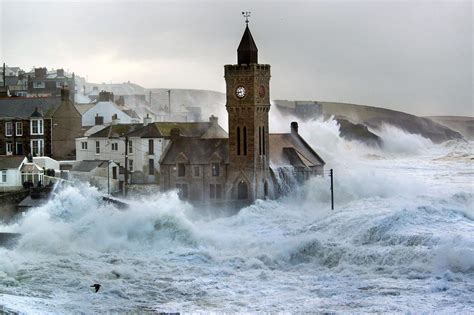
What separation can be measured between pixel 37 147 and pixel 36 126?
131 cm

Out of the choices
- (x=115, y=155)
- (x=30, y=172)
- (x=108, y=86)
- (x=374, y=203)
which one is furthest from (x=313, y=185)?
(x=108, y=86)

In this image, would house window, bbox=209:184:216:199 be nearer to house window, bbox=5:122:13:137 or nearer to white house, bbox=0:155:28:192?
white house, bbox=0:155:28:192

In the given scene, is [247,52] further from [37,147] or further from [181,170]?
[37,147]

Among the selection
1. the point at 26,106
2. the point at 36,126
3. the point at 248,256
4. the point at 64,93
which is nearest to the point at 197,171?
the point at 64,93

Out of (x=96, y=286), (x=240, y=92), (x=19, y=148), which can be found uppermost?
(x=240, y=92)

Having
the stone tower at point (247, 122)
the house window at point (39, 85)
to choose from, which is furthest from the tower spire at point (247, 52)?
the house window at point (39, 85)

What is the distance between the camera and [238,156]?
4347 centimetres

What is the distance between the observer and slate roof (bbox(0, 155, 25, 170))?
139 ft

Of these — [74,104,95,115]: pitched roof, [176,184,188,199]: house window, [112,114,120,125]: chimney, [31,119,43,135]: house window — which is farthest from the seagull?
[74,104,95,115]: pitched roof

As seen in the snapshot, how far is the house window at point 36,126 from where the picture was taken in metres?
49.5

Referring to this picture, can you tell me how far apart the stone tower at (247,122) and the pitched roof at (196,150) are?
3.83 feet

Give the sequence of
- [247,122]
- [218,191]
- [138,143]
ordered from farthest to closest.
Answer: [138,143]
[218,191]
[247,122]

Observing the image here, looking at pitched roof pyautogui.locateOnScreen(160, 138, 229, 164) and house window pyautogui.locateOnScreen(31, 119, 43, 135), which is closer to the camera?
pitched roof pyautogui.locateOnScreen(160, 138, 229, 164)

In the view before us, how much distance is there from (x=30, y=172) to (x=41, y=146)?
7273mm
